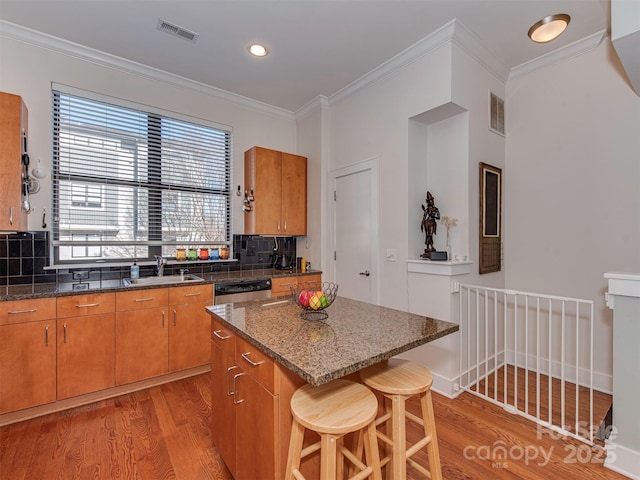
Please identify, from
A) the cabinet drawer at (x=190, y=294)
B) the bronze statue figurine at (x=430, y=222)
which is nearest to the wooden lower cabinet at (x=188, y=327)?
the cabinet drawer at (x=190, y=294)

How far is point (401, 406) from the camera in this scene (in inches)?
53.6

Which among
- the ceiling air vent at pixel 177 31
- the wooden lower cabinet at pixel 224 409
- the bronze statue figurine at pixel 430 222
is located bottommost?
the wooden lower cabinet at pixel 224 409

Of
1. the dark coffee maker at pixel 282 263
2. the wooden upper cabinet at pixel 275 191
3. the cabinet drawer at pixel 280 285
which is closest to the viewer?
the cabinet drawer at pixel 280 285

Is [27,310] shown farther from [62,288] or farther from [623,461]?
[623,461]

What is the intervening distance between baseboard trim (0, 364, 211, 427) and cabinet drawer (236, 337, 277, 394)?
1.83m

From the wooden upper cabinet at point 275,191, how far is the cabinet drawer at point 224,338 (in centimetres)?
201

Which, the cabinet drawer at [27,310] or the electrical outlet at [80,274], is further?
the electrical outlet at [80,274]

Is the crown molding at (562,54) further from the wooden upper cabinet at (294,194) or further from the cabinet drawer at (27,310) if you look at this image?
the cabinet drawer at (27,310)

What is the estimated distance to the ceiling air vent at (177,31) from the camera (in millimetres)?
2541

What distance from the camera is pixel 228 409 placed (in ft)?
5.45

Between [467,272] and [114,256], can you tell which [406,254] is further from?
[114,256]

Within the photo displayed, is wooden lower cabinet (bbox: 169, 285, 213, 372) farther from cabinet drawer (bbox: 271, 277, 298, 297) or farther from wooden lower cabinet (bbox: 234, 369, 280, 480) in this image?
wooden lower cabinet (bbox: 234, 369, 280, 480)

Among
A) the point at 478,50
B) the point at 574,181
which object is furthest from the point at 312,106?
the point at 574,181

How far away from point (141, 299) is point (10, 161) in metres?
1.43
